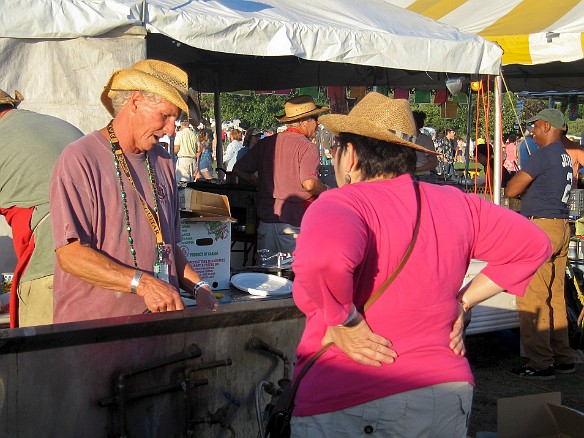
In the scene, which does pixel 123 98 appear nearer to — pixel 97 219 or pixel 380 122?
pixel 97 219

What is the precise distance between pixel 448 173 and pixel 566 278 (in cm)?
615

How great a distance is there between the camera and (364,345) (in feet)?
7.48

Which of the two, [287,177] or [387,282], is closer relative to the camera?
[387,282]

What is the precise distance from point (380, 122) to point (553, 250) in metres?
4.93

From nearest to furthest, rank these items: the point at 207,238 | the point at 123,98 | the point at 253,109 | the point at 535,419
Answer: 1. the point at 123,98
2. the point at 535,419
3. the point at 207,238
4. the point at 253,109

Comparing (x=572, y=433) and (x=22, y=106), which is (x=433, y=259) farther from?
(x=22, y=106)

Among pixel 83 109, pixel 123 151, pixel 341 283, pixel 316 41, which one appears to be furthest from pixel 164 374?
pixel 316 41

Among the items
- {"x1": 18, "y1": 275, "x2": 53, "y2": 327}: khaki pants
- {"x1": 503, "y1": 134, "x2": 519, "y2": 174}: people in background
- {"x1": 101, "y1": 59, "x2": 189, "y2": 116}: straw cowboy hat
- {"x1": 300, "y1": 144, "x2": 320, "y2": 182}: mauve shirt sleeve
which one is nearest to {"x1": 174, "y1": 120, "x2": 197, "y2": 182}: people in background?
{"x1": 503, "y1": 134, "x2": 519, "y2": 174}: people in background

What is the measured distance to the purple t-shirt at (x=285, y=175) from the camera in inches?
277

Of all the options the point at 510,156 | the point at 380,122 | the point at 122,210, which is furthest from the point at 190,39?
the point at 510,156

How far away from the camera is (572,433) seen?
12.7 feet

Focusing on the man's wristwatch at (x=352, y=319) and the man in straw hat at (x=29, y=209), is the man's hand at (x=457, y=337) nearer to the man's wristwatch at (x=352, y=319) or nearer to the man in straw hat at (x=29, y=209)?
the man's wristwatch at (x=352, y=319)

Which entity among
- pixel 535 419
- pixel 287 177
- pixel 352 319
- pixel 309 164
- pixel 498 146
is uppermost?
pixel 498 146

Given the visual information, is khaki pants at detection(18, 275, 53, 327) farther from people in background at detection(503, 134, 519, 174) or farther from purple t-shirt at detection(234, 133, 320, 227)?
people in background at detection(503, 134, 519, 174)
